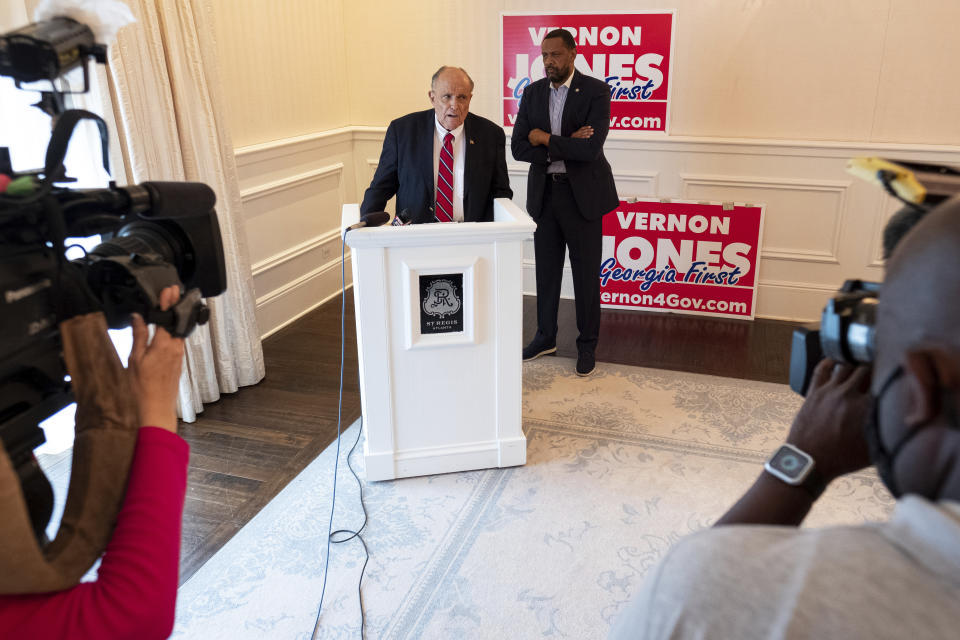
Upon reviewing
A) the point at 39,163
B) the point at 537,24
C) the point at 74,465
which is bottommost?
the point at 74,465

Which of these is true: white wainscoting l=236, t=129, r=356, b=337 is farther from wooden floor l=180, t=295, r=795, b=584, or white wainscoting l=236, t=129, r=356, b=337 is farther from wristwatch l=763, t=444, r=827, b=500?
wristwatch l=763, t=444, r=827, b=500

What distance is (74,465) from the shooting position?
942 millimetres

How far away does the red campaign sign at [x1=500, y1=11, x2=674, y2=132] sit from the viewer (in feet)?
14.1

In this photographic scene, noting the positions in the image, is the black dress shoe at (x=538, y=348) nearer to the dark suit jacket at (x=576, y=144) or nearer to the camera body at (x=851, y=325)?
the dark suit jacket at (x=576, y=144)

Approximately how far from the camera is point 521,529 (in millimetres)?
2514

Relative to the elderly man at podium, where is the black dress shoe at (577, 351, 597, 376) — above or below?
below

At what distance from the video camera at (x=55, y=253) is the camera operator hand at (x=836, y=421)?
0.88 m

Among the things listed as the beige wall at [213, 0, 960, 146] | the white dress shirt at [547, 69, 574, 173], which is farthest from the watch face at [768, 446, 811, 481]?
the beige wall at [213, 0, 960, 146]

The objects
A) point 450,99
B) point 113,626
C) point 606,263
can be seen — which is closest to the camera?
point 113,626

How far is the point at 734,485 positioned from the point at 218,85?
283 cm

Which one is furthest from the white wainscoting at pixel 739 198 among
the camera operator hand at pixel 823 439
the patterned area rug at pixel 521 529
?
the camera operator hand at pixel 823 439

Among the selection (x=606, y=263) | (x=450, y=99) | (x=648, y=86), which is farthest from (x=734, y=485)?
(x=648, y=86)

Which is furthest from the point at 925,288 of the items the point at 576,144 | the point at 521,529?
the point at 576,144

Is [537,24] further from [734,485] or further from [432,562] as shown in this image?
[432,562]
